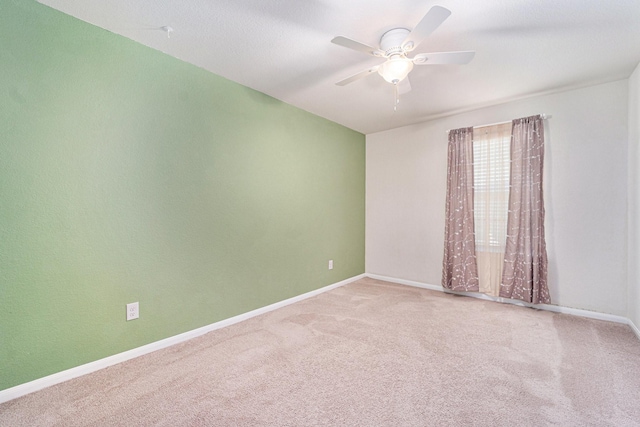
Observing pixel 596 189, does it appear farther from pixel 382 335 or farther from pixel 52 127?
pixel 52 127

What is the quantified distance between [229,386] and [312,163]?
101 inches

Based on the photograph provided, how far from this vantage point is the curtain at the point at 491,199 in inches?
127

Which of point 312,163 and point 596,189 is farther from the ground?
point 312,163

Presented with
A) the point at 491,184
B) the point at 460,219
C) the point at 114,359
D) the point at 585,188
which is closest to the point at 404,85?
the point at 491,184

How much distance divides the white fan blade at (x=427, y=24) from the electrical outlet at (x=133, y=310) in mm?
2598

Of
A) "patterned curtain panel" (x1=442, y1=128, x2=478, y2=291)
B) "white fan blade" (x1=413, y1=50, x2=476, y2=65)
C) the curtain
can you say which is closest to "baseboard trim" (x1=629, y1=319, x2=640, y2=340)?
the curtain

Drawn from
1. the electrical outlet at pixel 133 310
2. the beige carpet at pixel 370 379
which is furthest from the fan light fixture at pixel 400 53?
the electrical outlet at pixel 133 310

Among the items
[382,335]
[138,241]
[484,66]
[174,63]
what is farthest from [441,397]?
[174,63]

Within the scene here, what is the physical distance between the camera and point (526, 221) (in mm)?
3010

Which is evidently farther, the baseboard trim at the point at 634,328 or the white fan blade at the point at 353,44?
the baseboard trim at the point at 634,328

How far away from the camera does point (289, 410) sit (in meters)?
1.51

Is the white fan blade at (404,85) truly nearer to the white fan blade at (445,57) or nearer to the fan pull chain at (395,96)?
the fan pull chain at (395,96)

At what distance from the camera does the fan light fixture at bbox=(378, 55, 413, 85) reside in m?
1.96

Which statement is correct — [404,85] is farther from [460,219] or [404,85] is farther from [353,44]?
[460,219]
